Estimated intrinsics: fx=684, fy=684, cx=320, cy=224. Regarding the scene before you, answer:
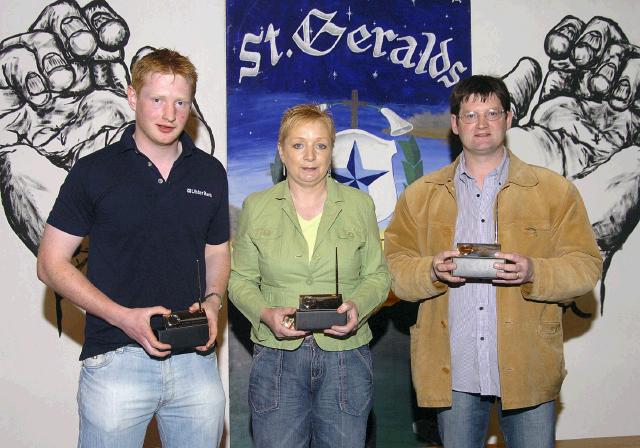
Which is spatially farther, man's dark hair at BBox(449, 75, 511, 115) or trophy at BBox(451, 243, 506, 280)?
man's dark hair at BBox(449, 75, 511, 115)

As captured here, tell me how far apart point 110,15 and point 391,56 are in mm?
1339

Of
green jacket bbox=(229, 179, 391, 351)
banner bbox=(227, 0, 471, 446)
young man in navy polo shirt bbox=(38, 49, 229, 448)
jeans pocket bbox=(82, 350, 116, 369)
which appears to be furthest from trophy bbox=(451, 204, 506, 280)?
banner bbox=(227, 0, 471, 446)

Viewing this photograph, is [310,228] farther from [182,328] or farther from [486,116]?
[486,116]

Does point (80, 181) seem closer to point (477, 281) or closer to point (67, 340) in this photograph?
point (477, 281)

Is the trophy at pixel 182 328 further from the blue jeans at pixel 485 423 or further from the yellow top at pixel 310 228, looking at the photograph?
the blue jeans at pixel 485 423

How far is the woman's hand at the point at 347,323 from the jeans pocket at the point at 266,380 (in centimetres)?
20

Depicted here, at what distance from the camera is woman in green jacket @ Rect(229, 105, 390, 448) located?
2055mm

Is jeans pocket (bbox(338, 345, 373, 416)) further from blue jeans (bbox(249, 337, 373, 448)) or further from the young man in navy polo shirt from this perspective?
the young man in navy polo shirt

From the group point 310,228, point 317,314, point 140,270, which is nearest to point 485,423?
point 317,314

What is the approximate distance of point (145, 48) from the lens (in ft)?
10.4

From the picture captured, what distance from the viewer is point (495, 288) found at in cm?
222

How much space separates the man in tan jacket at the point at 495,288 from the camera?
2.17 metres

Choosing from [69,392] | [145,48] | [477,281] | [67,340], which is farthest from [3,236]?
[477,281]

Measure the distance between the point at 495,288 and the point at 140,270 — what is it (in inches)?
44.0
